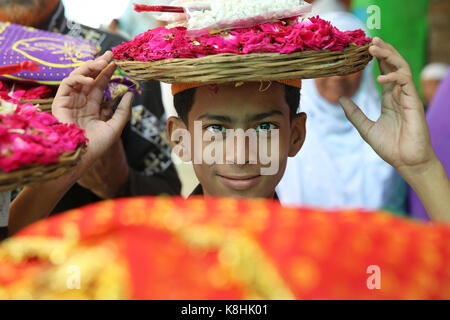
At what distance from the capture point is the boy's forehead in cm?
158

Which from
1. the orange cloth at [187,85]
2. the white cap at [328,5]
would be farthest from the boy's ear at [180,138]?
the white cap at [328,5]

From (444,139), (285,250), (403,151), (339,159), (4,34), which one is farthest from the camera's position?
(339,159)

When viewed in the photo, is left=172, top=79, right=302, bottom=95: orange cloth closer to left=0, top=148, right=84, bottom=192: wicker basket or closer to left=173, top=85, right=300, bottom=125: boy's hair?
A: left=173, top=85, right=300, bottom=125: boy's hair

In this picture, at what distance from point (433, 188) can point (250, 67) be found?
62 cm

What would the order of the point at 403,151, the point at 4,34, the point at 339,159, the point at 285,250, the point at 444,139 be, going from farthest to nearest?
the point at 339,159, the point at 444,139, the point at 4,34, the point at 403,151, the point at 285,250

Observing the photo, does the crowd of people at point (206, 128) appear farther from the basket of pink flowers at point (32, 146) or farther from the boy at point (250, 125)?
the basket of pink flowers at point (32, 146)

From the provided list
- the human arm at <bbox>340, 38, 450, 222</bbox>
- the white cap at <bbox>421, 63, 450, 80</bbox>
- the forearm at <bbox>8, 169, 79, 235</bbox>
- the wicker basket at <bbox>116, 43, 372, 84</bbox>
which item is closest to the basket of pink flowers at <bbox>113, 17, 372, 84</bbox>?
the wicker basket at <bbox>116, 43, 372, 84</bbox>

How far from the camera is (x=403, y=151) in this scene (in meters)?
1.52

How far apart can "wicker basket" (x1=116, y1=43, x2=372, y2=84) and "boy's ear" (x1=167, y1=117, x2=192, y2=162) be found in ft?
1.36

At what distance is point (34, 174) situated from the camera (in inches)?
40.7

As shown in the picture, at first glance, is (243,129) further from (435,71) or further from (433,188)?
(435,71)

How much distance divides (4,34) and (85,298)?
1104 millimetres

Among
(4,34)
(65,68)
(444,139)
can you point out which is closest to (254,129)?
(65,68)
